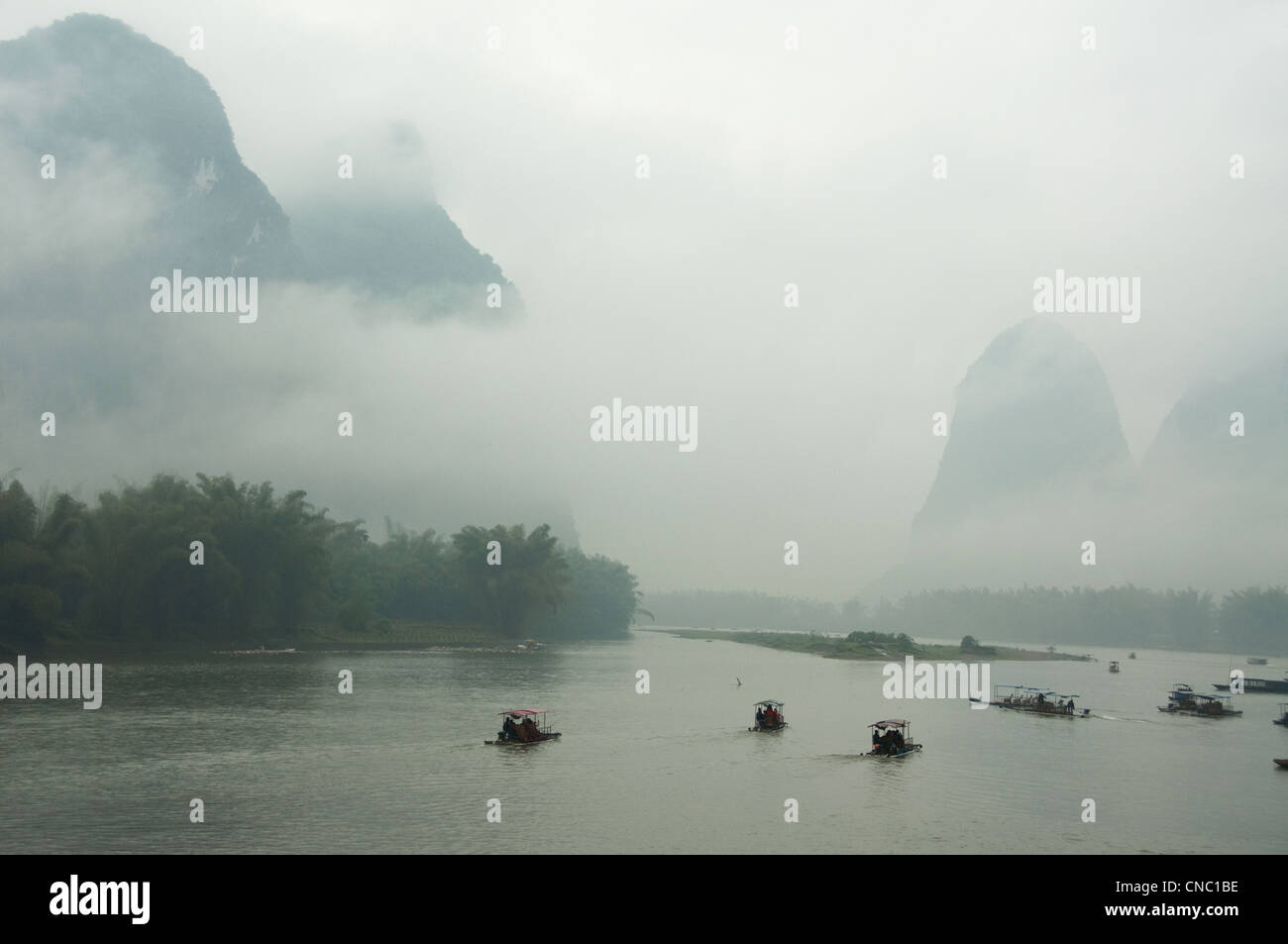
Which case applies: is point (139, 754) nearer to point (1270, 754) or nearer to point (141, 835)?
point (141, 835)

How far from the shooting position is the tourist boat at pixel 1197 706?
187ft

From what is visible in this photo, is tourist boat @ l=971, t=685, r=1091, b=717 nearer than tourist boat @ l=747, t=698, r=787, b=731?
No

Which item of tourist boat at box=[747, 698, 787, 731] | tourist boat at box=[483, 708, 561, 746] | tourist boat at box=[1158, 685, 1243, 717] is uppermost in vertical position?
tourist boat at box=[483, 708, 561, 746]

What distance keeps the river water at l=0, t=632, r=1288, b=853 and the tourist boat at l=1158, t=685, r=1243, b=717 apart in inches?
50.5

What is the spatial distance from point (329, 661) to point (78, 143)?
167 metres

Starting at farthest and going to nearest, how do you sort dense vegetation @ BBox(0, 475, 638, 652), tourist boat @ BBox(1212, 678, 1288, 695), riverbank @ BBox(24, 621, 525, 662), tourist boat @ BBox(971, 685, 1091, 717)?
tourist boat @ BBox(1212, 678, 1288, 695) < riverbank @ BBox(24, 621, 525, 662) < dense vegetation @ BBox(0, 475, 638, 652) < tourist boat @ BBox(971, 685, 1091, 717)

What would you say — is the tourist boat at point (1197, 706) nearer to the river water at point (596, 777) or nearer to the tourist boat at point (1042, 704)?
the river water at point (596, 777)

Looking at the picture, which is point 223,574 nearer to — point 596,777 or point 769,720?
point 769,720

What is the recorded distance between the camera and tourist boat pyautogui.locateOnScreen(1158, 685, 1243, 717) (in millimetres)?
56969

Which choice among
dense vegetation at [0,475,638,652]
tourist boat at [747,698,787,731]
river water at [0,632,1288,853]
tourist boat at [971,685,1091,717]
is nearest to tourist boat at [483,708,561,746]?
river water at [0,632,1288,853]

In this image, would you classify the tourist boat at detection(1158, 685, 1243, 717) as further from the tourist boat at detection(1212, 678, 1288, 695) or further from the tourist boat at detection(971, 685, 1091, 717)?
the tourist boat at detection(1212, 678, 1288, 695)

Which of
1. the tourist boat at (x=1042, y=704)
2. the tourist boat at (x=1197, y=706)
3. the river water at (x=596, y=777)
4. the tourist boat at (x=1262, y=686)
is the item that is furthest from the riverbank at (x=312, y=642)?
the tourist boat at (x=1262, y=686)
